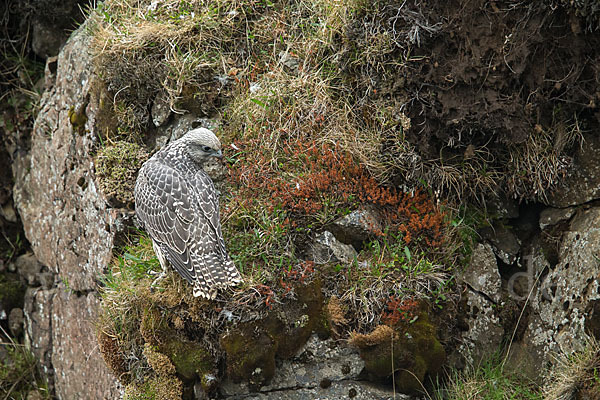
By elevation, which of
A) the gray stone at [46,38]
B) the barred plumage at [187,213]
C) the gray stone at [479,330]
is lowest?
the gray stone at [479,330]

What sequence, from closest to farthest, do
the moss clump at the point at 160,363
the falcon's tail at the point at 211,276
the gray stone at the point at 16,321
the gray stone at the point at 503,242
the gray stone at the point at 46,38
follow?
the falcon's tail at the point at 211,276 → the moss clump at the point at 160,363 → the gray stone at the point at 503,242 → the gray stone at the point at 16,321 → the gray stone at the point at 46,38

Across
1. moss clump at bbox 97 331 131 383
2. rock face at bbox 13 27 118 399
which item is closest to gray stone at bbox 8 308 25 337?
rock face at bbox 13 27 118 399

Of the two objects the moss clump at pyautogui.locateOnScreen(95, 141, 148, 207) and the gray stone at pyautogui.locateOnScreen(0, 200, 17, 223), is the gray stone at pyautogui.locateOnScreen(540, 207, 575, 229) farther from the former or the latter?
the gray stone at pyautogui.locateOnScreen(0, 200, 17, 223)

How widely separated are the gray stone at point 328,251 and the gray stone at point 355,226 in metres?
0.09

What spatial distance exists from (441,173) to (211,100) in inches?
108

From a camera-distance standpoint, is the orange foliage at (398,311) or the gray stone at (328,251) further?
the gray stone at (328,251)

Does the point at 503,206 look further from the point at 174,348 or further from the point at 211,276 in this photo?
the point at 174,348

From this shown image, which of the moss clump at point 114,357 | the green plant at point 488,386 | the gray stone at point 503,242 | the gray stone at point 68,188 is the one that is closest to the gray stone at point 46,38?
the gray stone at point 68,188

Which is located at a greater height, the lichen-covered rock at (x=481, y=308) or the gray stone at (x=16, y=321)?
the lichen-covered rock at (x=481, y=308)

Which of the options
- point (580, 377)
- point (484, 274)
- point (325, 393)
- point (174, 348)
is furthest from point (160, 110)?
point (580, 377)

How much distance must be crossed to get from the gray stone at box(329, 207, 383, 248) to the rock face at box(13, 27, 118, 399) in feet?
8.62

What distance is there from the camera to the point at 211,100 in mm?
7375

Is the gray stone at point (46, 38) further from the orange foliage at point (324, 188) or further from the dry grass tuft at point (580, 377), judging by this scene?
the dry grass tuft at point (580, 377)

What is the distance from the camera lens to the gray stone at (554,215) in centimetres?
638
